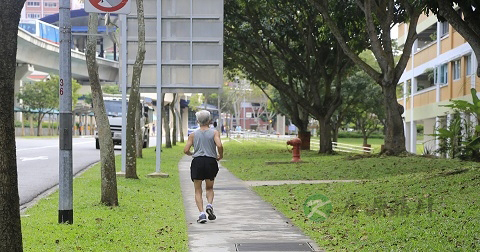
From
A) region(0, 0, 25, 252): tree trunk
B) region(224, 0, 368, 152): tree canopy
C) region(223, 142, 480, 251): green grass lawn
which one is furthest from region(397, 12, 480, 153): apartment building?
region(0, 0, 25, 252): tree trunk

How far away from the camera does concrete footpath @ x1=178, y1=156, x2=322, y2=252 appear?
970cm

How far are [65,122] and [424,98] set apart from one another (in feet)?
117

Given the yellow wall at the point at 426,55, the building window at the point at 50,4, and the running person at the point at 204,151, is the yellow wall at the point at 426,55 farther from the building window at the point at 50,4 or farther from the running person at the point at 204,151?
the building window at the point at 50,4

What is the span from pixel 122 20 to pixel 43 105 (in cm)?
5708

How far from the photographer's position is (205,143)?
11.9 meters

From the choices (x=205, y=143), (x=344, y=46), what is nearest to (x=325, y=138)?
(x=344, y=46)

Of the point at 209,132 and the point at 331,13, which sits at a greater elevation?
the point at 331,13

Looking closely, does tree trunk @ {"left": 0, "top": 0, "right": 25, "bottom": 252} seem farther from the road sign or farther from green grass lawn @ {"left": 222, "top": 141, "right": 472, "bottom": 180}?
green grass lawn @ {"left": 222, "top": 141, "right": 472, "bottom": 180}

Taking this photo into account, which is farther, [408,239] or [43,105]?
[43,105]

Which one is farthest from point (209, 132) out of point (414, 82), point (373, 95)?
point (373, 95)

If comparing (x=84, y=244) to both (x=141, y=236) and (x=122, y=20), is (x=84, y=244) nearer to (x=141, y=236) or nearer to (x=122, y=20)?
(x=141, y=236)

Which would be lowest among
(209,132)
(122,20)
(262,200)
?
(262,200)

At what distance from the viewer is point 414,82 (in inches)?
1906

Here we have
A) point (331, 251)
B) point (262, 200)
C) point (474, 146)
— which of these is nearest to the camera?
point (331, 251)
